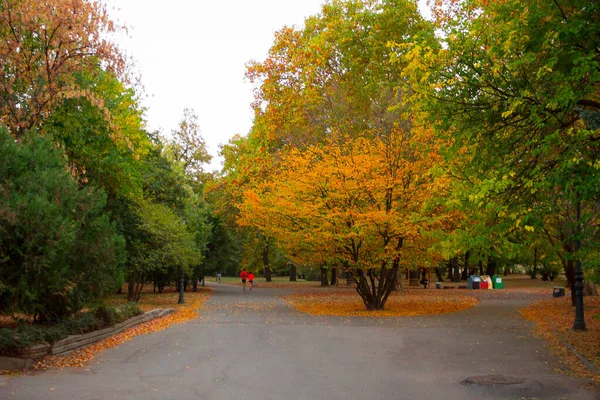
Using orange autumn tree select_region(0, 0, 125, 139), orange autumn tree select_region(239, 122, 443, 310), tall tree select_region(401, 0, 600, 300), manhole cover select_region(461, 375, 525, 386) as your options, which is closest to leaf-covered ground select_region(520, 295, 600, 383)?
manhole cover select_region(461, 375, 525, 386)

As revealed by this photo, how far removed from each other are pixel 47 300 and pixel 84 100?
9.48 m

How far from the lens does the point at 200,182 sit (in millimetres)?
45000

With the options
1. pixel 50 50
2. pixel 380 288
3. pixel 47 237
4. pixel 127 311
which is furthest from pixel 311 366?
pixel 380 288

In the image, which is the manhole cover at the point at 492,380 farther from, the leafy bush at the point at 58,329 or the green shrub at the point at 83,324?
the green shrub at the point at 83,324

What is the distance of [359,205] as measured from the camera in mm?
20422

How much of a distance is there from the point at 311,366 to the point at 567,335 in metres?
7.91

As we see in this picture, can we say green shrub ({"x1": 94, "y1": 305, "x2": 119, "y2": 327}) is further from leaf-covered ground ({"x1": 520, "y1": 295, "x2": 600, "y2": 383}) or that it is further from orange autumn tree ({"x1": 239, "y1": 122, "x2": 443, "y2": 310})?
leaf-covered ground ({"x1": 520, "y1": 295, "x2": 600, "y2": 383})

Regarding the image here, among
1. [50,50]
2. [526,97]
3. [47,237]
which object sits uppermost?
[50,50]

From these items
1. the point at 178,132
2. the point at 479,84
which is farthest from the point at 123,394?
the point at 178,132

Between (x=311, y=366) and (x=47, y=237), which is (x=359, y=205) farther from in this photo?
(x=47, y=237)

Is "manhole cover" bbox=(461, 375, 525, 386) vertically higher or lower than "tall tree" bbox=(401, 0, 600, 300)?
lower

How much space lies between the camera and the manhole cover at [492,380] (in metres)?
8.28

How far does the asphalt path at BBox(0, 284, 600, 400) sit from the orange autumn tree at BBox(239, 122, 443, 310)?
4.44m

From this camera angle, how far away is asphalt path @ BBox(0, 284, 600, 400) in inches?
304
